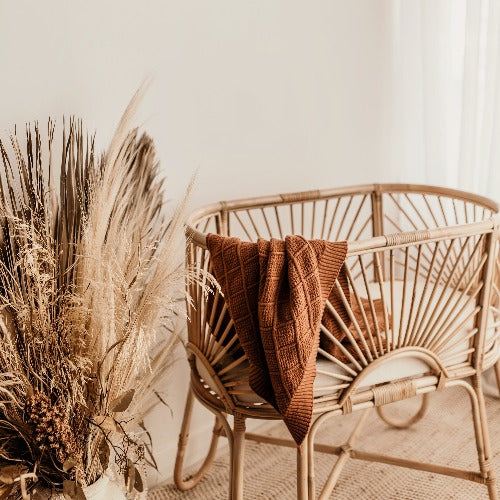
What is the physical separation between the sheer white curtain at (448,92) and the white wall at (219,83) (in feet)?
0.20

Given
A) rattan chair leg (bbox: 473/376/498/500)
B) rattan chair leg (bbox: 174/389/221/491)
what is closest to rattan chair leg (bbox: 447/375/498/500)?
rattan chair leg (bbox: 473/376/498/500)

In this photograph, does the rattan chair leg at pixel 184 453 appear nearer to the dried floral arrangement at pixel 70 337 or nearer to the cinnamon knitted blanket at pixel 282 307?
the dried floral arrangement at pixel 70 337

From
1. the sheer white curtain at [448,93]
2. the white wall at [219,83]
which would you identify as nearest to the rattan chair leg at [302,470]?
the white wall at [219,83]

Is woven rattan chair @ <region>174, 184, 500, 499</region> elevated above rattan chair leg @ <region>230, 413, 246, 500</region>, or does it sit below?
above

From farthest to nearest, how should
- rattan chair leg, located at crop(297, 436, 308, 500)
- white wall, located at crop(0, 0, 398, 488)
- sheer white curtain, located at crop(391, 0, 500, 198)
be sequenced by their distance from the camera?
sheer white curtain, located at crop(391, 0, 500, 198)
white wall, located at crop(0, 0, 398, 488)
rattan chair leg, located at crop(297, 436, 308, 500)

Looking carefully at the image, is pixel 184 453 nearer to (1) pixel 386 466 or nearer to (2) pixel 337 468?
(2) pixel 337 468

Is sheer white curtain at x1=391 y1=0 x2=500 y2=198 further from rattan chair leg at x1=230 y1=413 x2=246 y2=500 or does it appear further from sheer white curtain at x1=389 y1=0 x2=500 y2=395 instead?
rattan chair leg at x1=230 y1=413 x2=246 y2=500

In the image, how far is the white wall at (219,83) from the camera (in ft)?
4.91

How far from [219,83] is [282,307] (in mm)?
790

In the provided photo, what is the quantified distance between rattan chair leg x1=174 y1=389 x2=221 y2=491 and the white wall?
80 millimetres

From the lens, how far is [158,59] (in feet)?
5.54

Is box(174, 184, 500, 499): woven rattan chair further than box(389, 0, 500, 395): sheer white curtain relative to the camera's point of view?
No

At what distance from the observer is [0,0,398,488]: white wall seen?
4.91ft

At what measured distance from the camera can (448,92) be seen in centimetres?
221
